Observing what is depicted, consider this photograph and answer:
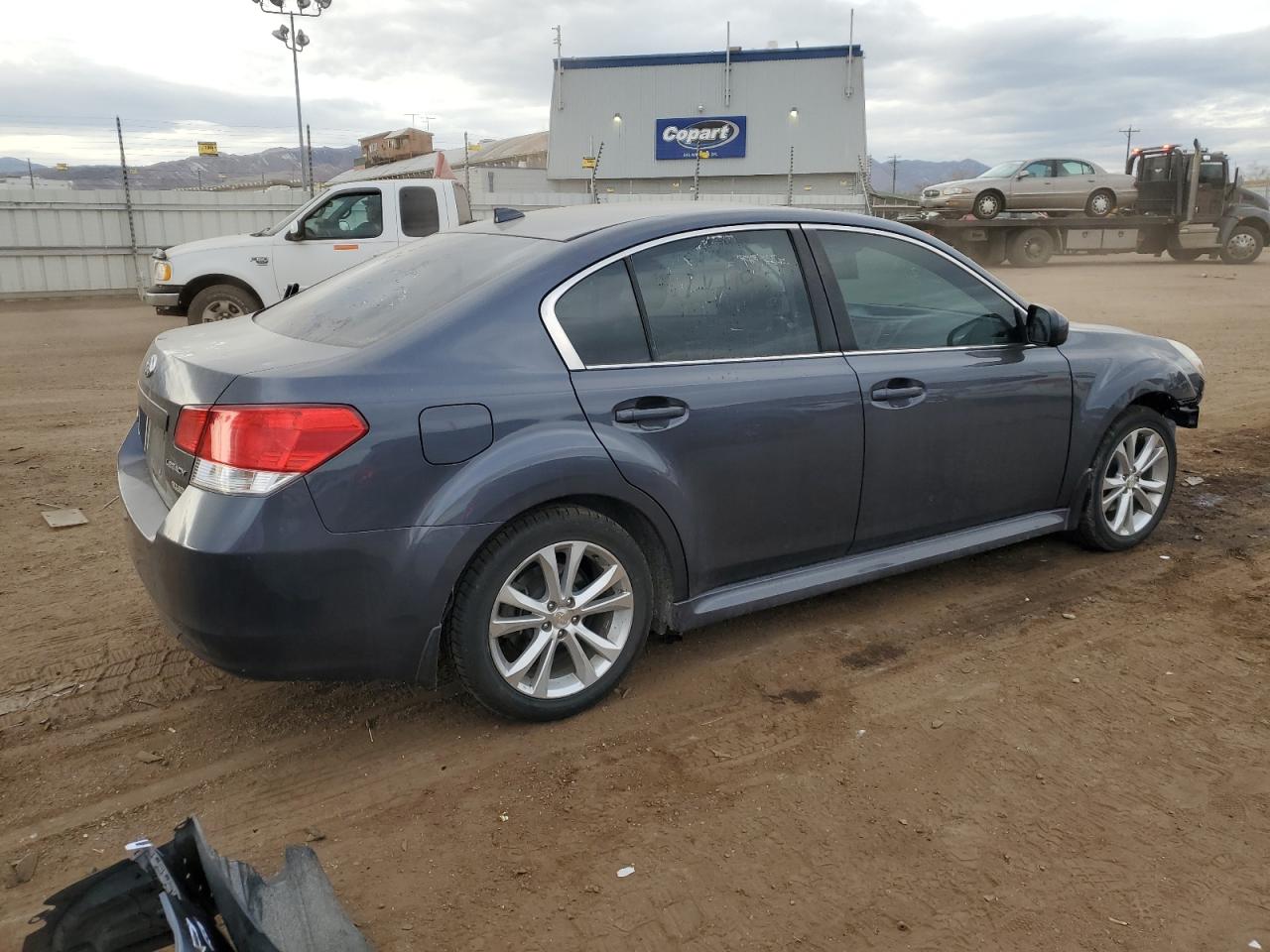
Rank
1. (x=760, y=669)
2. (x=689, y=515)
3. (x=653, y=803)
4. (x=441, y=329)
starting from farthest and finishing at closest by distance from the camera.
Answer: (x=760, y=669), (x=689, y=515), (x=441, y=329), (x=653, y=803)

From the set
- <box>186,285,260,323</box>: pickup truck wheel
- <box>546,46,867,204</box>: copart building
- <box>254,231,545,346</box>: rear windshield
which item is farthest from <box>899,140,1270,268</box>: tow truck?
<box>254,231,545,346</box>: rear windshield

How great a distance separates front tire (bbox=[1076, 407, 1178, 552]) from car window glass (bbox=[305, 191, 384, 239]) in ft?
28.3

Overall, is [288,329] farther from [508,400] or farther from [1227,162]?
[1227,162]

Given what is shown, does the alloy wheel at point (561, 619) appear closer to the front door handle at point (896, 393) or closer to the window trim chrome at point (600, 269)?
the window trim chrome at point (600, 269)

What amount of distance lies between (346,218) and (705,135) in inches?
1172

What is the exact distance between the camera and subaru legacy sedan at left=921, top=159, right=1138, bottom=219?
941 inches

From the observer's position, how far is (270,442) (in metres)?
2.82

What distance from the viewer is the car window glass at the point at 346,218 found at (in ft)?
37.0

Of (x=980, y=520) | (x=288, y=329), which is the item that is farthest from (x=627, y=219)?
(x=980, y=520)

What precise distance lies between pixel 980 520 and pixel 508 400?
2254 millimetres

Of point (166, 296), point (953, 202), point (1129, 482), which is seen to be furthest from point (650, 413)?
point (953, 202)

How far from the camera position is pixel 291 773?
10.2ft

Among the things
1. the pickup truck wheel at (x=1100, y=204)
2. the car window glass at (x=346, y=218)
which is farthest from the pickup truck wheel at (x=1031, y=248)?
the car window glass at (x=346, y=218)

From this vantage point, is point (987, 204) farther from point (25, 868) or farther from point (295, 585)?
point (25, 868)
